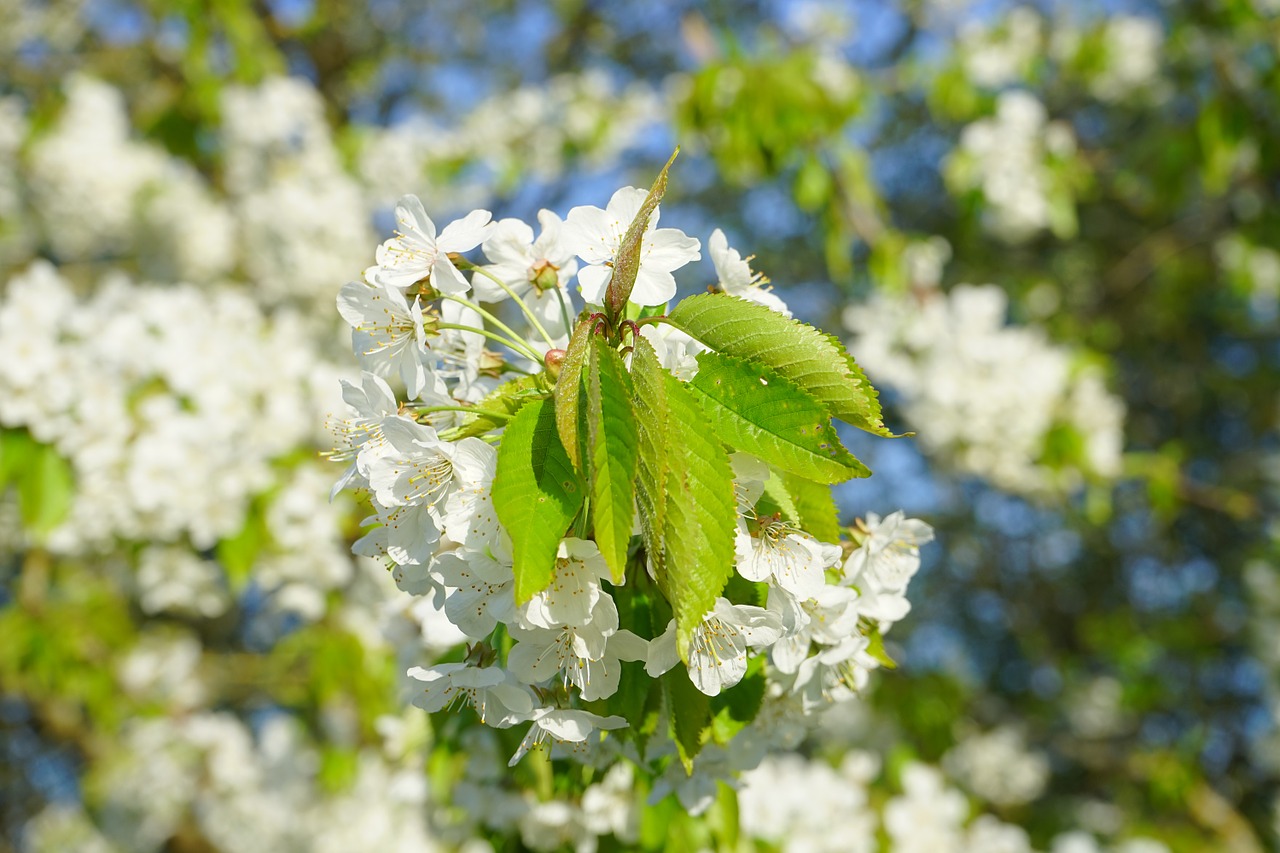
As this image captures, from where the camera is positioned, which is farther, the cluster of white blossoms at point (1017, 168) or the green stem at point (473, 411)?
the cluster of white blossoms at point (1017, 168)

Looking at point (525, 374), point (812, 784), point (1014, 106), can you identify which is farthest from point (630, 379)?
point (1014, 106)

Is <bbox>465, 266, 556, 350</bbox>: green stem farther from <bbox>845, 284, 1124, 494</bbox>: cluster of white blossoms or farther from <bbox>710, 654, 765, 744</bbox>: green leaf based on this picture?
<bbox>845, 284, 1124, 494</bbox>: cluster of white blossoms

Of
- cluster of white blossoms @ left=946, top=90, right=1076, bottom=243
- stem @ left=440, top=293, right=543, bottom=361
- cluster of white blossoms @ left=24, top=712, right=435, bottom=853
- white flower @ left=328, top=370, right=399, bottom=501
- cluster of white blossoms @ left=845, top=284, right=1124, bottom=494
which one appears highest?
cluster of white blossoms @ left=946, top=90, right=1076, bottom=243

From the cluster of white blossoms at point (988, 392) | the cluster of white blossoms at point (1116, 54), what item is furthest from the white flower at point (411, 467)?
the cluster of white blossoms at point (1116, 54)

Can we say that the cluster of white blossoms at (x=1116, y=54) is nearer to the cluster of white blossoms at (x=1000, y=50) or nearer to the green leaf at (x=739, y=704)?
the cluster of white blossoms at (x=1000, y=50)

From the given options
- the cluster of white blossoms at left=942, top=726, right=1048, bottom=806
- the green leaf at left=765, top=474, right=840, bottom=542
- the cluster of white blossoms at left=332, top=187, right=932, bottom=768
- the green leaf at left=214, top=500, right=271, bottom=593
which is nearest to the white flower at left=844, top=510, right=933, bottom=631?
the cluster of white blossoms at left=332, top=187, right=932, bottom=768

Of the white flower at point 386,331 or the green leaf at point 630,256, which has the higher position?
the green leaf at point 630,256
